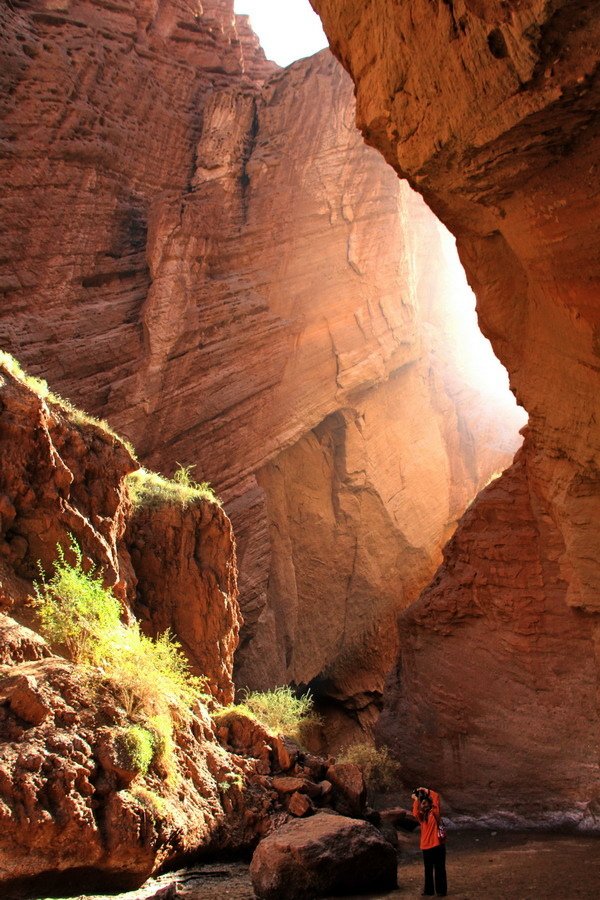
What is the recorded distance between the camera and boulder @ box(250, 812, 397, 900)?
21.8 ft

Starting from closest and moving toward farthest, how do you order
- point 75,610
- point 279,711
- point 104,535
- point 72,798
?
point 72,798 < point 75,610 < point 104,535 < point 279,711

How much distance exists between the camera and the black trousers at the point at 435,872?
22.7 feet

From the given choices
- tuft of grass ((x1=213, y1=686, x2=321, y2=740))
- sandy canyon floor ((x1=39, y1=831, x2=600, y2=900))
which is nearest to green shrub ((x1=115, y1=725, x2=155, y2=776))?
sandy canyon floor ((x1=39, y1=831, x2=600, y2=900))

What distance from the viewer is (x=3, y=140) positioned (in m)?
17.0

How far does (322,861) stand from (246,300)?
A: 1413 centimetres

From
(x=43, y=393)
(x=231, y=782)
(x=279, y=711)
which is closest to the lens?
(x=231, y=782)

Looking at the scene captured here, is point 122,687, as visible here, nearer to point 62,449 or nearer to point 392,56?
point 62,449

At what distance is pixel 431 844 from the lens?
7.02 metres

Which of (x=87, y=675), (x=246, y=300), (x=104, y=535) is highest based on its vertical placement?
(x=246, y=300)

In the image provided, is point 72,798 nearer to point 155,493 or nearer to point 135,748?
point 135,748

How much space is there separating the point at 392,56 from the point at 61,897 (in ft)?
25.5

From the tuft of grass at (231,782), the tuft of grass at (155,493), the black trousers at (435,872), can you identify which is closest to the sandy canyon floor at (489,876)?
the black trousers at (435,872)

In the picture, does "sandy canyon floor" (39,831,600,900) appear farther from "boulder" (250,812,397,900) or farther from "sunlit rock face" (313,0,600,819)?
"sunlit rock face" (313,0,600,819)

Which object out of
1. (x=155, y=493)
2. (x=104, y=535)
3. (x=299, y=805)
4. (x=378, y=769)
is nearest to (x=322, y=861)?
(x=299, y=805)
